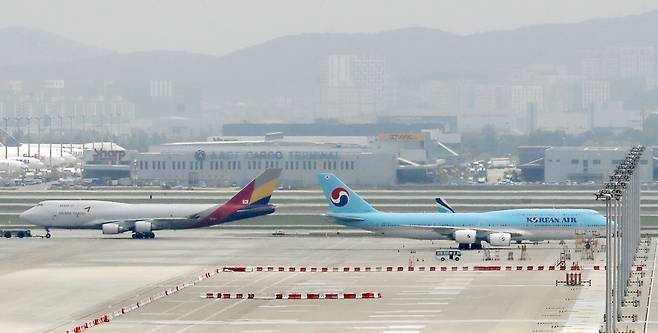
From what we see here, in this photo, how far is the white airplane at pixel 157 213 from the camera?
14512 cm

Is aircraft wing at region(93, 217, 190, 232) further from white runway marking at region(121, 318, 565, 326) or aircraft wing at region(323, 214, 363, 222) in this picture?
white runway marking at region(121, 318, 565, 326)

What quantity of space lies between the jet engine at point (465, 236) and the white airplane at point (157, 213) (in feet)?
69.4

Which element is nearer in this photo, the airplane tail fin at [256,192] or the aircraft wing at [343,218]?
the aircraft wing at [343,218]

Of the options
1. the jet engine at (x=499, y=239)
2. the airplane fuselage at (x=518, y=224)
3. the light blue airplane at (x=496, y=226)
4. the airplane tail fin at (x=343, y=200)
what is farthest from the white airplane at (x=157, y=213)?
the jet engine at (x=499, y=239)

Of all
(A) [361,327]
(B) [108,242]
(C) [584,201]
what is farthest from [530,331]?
(C) [584,201]

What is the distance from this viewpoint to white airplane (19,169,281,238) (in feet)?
476

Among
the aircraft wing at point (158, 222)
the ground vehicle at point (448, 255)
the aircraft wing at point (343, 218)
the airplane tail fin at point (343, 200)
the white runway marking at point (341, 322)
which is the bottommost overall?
the white runway marking at point (341, 322)

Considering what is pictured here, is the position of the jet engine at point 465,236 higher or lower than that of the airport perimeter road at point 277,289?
higher

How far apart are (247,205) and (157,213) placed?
A: 284 inches

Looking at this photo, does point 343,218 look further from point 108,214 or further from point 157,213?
point 108,214

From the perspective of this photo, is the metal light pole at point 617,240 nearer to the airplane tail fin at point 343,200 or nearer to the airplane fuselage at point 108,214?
the airplane tail fin at point 343,200

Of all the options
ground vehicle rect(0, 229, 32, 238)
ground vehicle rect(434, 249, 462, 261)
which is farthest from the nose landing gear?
ground vehicle rect(434, 249, 462, 261)

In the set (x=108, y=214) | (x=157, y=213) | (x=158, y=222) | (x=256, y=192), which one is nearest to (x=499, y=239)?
(x=256, y=192)

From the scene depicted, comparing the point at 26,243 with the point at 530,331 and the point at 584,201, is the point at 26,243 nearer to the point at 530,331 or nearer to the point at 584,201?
the point at 584,201
